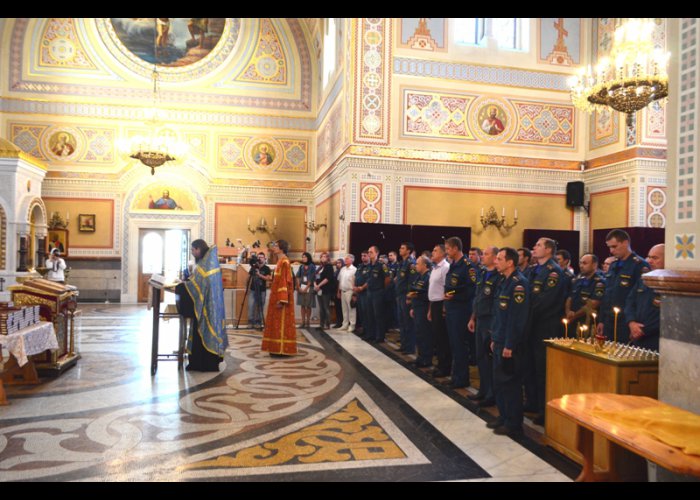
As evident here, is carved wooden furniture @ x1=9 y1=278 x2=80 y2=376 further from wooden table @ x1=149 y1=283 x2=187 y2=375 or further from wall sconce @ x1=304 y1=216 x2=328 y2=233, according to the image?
wall sconce @ x1=304 y1=216 x2=328 y2=233

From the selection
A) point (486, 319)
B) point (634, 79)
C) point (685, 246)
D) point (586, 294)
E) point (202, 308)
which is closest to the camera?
point (685, 246)

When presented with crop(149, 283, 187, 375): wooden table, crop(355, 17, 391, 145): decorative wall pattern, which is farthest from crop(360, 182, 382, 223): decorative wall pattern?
crop(149, 283, 187, 375): wooden table

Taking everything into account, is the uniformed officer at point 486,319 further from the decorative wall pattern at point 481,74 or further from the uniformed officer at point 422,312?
the decorative wall pattern at point 481,74

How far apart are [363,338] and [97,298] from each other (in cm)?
1120

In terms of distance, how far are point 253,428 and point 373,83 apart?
10345mm

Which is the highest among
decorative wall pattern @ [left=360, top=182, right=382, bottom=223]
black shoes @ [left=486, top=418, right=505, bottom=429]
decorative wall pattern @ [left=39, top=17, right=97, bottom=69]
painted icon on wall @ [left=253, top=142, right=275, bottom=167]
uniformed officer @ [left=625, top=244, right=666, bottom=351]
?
decorative wall pattern @ [left=39, top=17, right=97, bottom=69]

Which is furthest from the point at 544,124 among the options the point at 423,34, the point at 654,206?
the point at 423,34

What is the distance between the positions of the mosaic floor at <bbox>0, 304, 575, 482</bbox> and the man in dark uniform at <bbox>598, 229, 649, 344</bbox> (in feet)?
5.58

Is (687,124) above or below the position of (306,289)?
above

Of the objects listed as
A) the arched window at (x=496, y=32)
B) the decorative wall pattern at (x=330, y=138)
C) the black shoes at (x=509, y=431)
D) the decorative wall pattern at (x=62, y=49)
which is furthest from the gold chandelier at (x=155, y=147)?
the black shoes at (x=509, y=431)

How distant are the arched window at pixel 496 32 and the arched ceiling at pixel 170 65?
245 inches

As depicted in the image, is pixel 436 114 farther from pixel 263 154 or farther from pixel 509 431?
pixel 509 431

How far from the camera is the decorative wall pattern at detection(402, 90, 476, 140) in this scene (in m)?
13.6

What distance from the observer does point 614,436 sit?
2.69 meters
